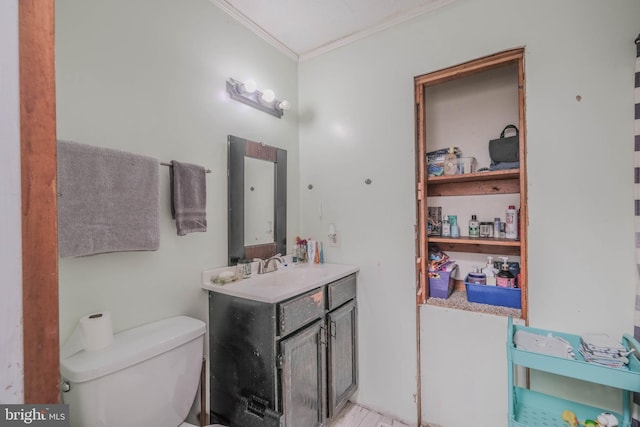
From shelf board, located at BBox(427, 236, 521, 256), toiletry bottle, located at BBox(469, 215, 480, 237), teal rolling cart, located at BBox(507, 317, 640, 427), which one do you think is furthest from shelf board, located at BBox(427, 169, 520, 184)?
teal rolling cart, located at BBox(507, 317, 640, 427)

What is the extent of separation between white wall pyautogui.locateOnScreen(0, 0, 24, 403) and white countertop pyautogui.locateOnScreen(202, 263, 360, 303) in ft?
3.06

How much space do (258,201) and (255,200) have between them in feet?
0.08

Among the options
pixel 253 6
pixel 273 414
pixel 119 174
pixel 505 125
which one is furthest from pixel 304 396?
pixel 253 6

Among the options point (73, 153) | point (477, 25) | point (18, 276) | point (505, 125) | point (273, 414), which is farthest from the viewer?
point (505, 125)

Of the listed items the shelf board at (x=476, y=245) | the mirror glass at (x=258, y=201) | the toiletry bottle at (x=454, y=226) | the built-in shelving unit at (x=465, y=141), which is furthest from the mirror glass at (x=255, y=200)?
the toiletry bottle at (x=454, y=226)

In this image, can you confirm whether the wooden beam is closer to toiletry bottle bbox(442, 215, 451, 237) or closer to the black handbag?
the black handbag

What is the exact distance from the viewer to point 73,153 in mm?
980

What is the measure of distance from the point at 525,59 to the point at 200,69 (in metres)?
1.72

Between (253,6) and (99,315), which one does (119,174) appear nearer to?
(99,315)

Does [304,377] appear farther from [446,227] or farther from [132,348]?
[446,227]

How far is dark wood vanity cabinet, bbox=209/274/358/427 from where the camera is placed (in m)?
1.29

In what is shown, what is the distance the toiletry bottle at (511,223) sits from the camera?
1.70 metres

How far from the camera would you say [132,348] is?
3.41 feet

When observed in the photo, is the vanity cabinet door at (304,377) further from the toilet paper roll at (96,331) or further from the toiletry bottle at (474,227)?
the toiletry bottle at (474,227)
